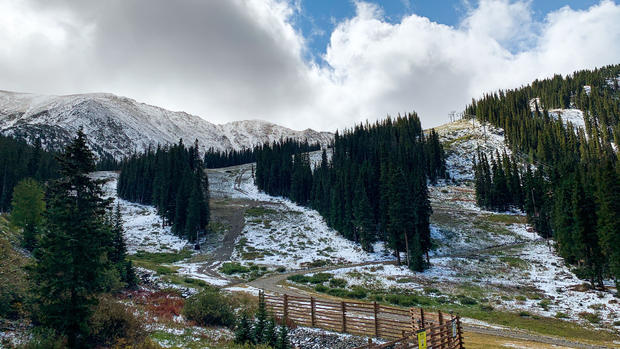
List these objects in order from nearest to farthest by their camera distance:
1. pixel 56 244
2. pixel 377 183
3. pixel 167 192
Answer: pixel 56 244 < pixel 377 183 < pixel 167 192

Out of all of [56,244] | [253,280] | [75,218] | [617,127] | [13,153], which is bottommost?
[253,280]

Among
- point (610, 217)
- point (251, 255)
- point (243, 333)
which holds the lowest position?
point (251, 255)

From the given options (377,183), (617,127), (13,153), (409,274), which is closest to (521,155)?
(617,127)

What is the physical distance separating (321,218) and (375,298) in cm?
5807

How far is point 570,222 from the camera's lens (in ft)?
163

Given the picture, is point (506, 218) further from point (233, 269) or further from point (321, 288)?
point (233, 269)

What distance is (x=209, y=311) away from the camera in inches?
758

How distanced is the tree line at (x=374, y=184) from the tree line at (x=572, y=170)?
2088cm

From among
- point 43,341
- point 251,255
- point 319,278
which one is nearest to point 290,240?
point 251,255

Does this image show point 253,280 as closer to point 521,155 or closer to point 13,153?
point 13,153

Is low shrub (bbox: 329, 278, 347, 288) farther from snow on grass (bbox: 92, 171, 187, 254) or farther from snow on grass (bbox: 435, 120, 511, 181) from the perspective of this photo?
snow on grass (bbox: 435, 120, 511, 181)

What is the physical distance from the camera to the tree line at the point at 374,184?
53.0 m

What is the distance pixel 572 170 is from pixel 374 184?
56.9 metres

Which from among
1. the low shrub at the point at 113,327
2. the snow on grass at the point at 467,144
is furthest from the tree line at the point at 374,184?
the low shrub at the point at 113,327
